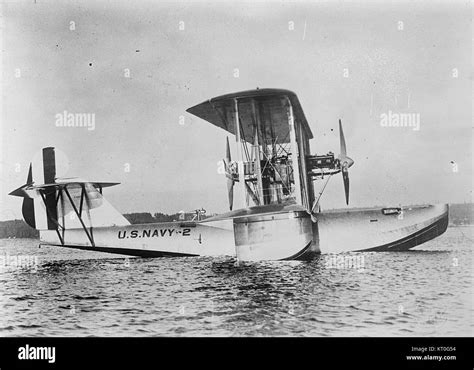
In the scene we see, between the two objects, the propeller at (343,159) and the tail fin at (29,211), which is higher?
the propeller at (343,159)

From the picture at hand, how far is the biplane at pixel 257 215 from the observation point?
14812 millimetres

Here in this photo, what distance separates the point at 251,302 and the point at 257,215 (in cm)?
537

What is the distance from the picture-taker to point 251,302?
938 cm

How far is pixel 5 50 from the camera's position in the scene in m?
10.3

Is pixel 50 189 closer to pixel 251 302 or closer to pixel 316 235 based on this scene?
pixel 251 302

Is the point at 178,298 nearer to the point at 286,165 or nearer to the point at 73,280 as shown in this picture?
A: the point at 73,280

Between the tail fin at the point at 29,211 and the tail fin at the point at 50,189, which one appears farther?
the tail fin at the point at 29,211

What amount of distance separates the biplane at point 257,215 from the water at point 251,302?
61.4 inches

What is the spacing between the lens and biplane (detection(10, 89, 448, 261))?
14.8 m
